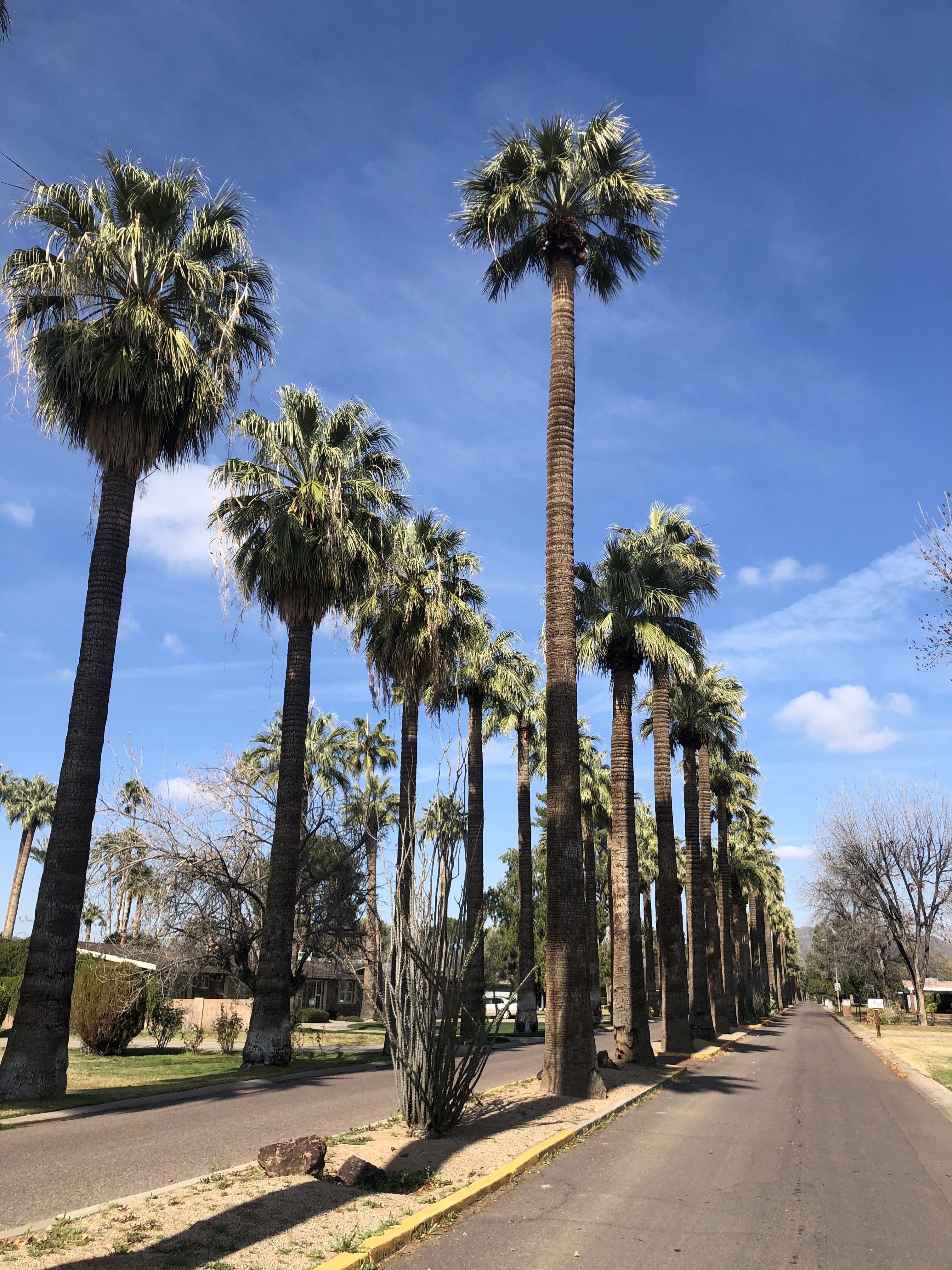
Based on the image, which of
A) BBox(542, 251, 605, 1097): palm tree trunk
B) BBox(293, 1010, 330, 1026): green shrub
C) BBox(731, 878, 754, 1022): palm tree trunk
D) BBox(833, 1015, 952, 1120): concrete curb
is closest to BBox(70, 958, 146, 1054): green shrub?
BBox(542, 251, 605, 1097): palm tree trunk

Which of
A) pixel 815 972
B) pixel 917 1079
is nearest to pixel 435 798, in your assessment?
pixel 917 1079

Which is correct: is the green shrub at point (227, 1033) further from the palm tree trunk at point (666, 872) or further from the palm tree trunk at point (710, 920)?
the palm tree trunk at point (710, 920)

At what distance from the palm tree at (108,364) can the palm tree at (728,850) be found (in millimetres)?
30410

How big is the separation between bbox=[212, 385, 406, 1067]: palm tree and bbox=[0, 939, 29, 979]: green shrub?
81.4 ft

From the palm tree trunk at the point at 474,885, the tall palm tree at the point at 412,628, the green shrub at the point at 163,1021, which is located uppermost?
the tall palm tree at the point at 412,628

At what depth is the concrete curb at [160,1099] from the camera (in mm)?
11320

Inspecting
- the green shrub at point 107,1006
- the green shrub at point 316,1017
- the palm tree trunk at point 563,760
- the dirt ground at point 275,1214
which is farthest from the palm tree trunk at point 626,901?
the green shrub at point 316,1017

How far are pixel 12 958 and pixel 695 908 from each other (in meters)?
29.3

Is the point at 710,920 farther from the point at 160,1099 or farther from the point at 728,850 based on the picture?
the point at 160,1099

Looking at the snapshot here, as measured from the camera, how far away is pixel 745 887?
59.8 metres

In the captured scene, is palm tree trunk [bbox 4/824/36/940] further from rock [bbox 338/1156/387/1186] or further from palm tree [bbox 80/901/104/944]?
rock [bbox 338/1156/387/1186]

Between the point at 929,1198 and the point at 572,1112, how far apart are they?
15.8 ft

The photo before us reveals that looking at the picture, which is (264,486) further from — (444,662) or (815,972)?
(815,972)

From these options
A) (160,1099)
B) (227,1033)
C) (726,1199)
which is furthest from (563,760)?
(227,1033)
